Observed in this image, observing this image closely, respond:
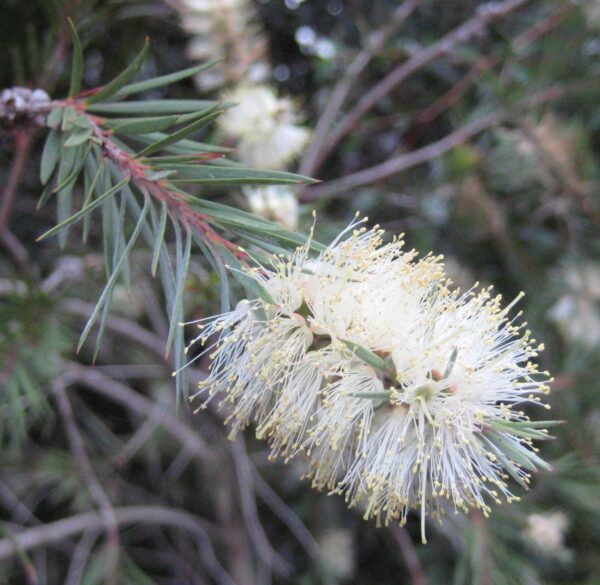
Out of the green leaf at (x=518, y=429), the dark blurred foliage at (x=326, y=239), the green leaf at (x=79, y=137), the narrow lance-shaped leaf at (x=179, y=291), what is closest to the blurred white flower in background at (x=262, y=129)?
the dark blurred foliage at (x=326, y=239)

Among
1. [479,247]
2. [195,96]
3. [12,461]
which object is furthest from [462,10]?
[12,461]

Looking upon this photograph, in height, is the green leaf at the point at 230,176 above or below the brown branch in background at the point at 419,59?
below

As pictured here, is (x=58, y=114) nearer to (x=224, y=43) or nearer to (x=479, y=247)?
(x=224, y=43)

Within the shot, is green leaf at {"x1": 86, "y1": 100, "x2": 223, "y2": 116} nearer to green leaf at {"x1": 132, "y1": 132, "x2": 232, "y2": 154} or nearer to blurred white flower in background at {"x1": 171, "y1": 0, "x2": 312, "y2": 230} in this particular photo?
green leaf at {"x1": 132, "y1": 132, "x2": 232, "y2": 154}

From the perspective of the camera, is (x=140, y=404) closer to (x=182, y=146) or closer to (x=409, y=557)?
(x=409, y=557)

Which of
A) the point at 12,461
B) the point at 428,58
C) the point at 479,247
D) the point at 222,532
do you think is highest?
the point at 428,58

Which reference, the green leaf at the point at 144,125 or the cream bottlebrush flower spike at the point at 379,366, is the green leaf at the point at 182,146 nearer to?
the green leaf at the point at 144,125

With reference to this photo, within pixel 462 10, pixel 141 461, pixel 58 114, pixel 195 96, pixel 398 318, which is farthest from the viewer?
pixel 462 10
